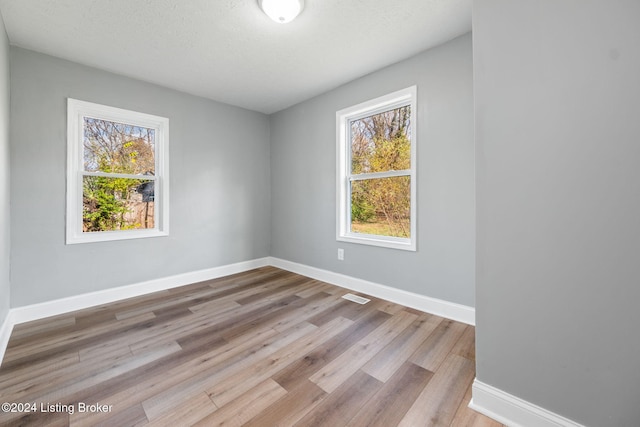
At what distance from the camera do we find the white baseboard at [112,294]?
239 cm

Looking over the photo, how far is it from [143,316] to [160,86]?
269 centimetres

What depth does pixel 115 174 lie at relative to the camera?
9.54ft

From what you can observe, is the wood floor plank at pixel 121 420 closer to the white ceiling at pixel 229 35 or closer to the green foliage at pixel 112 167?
the green foliage at pixel 112 167

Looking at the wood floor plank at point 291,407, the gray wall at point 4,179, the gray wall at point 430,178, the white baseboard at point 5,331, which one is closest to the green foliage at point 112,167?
the gray wall at point 4,179

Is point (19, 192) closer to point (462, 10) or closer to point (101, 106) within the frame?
point (101, 106)

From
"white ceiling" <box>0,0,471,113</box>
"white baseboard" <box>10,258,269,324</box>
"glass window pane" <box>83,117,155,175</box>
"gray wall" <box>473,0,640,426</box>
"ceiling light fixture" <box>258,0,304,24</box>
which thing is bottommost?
"white baseboard" <box>10,258,269,324</box>

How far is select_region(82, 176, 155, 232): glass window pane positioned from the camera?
2.79m

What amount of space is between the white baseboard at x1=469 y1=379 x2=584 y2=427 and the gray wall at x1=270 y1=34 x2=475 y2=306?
1.05 metres

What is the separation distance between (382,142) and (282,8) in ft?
5.44

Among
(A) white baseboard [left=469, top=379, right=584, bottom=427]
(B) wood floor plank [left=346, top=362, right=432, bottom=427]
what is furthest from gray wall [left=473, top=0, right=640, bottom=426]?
(B) wood floor plank [left=346, top=362, right=432, bottom=427]

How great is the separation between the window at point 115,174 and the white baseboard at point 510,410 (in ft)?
11.4

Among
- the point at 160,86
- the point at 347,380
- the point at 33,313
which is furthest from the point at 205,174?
the point at 347,380

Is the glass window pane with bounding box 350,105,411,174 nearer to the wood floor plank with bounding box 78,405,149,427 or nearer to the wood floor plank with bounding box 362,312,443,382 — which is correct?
the wood floor plank with bounding box 362,312,443,382

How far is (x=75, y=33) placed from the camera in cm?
217
